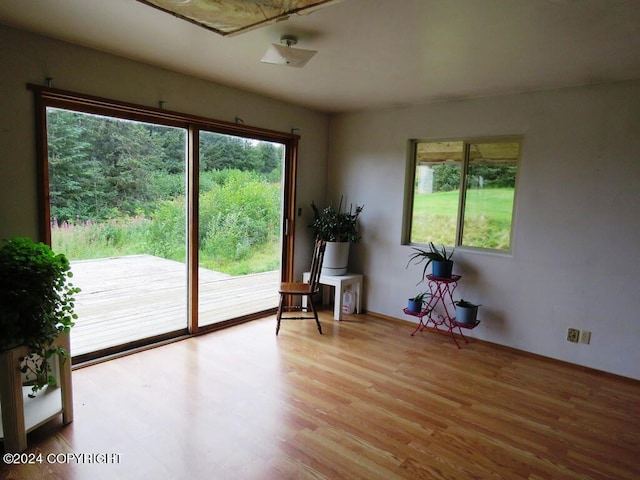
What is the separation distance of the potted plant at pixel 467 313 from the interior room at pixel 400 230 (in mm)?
212

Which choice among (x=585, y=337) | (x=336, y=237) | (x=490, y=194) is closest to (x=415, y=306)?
(x=336, y=237)

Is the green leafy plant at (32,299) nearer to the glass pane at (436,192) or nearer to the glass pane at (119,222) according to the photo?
the glass pane at (119,222)

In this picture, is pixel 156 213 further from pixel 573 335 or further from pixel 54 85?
pixel 573 335

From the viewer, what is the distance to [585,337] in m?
3.19

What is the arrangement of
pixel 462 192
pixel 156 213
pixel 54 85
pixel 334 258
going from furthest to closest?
pixel 334 258 → pixel 462 192 → pixel 156 213 → pixel 54 85

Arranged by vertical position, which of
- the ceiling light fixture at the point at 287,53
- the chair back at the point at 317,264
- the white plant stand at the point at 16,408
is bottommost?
the white plant stand at the point at 16,408

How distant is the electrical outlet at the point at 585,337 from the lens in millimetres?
3176

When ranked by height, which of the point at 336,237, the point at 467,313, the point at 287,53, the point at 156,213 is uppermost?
the point at 287,53

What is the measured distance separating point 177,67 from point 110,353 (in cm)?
233

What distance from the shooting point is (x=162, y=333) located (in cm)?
344

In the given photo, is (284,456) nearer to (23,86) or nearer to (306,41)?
(306,41)

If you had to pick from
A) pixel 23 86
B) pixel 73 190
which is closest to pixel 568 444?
pixel 73 190

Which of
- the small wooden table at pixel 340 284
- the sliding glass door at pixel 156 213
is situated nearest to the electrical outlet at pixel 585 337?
the small wooden table at pixel 340 284

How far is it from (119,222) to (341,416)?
222 cm
